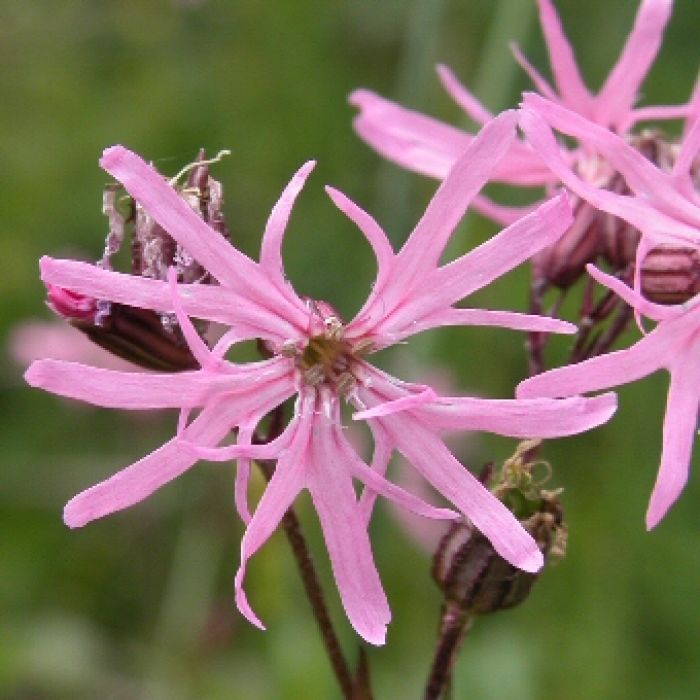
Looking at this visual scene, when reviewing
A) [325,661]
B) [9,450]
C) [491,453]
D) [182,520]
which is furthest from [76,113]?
[325,661]

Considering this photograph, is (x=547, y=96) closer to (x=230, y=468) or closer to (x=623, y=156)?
(x=623, y=156)

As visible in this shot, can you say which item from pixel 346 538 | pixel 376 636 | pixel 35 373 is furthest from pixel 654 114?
pixel 35 373

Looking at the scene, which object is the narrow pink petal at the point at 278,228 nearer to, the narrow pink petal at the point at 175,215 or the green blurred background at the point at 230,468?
the narrow pink petal at the point at 175,215

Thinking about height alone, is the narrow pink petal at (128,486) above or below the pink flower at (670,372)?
below

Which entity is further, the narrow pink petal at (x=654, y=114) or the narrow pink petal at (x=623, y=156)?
the narrow pink petal at (x=654, y=114)

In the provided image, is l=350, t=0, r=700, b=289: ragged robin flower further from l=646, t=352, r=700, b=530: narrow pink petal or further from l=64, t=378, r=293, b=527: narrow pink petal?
l=64, t=378, r=293, b=527: narrow pink petal

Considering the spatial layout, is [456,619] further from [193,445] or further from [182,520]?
[182,520]

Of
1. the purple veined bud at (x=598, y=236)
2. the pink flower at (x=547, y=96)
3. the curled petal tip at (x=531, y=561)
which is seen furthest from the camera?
the pink flower at (x=547, y=96)

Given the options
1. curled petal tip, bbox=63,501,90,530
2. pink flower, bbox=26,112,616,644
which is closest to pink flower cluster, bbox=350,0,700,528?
pink flower, bbox=26,112,616,644

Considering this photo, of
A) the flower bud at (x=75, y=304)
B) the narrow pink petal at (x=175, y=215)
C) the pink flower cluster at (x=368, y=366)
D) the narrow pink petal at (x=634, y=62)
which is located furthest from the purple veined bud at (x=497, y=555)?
the narrow pink petal at (x=634, y=62)
